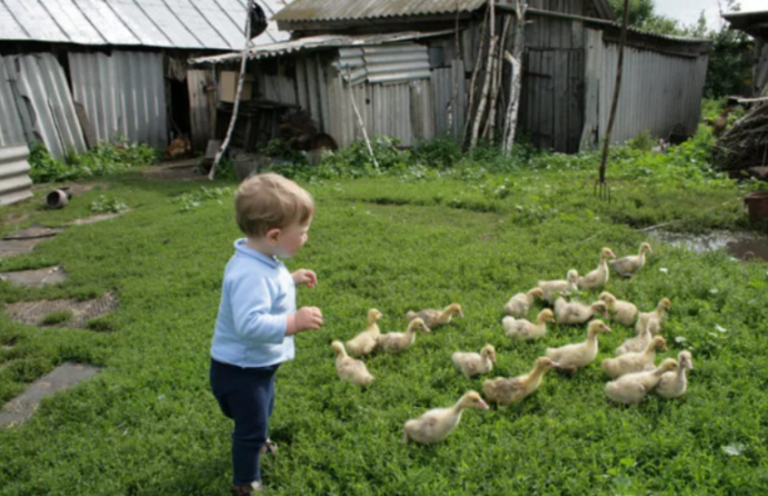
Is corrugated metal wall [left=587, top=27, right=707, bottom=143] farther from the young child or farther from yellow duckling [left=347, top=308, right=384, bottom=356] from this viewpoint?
the young child

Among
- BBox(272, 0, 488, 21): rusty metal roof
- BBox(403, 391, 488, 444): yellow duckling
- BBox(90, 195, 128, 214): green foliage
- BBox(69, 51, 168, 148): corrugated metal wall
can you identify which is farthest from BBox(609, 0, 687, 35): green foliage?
BBox(403, 391, 488, 444): yellow duckling

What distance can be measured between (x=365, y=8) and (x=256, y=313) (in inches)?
578

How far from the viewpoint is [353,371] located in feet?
14.6

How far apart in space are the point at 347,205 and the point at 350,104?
471 centimetres

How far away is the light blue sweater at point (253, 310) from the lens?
3.14 metres

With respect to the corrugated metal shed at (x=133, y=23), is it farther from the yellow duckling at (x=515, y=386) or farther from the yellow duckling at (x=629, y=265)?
the yellow duckling at (x=515, y=386)

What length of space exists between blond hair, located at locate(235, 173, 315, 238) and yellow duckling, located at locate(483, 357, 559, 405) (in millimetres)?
1744

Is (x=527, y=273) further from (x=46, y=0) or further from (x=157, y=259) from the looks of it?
(x=46, y=0)

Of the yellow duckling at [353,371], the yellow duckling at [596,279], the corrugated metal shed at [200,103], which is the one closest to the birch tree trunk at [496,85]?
the corrugated metal shed at [200,103]

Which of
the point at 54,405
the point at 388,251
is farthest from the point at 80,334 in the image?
the point at 388,251

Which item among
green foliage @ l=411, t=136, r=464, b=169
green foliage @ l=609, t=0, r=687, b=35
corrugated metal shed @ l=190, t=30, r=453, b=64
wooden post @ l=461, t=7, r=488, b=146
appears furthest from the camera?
green foliage @ l=609, t=0, r=687, b=35

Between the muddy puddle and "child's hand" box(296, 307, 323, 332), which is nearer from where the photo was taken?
"child's hand" box(296, 307, 323, 332)

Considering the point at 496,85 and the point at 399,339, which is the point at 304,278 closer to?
the point at 399,339

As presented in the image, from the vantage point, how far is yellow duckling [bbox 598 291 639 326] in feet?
17.1
